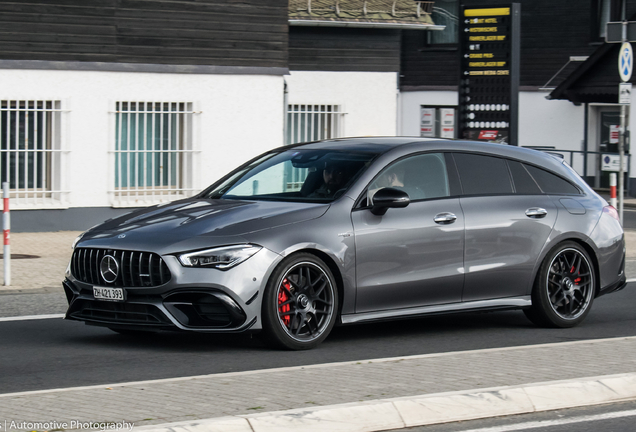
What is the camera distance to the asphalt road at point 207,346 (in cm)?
739

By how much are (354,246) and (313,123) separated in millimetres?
14338

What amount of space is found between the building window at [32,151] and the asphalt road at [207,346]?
27.3ft

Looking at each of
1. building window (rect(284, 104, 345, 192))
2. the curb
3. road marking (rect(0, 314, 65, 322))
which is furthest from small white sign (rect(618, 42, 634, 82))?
the curb

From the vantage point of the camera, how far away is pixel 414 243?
856 cm

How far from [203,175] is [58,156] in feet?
8.39

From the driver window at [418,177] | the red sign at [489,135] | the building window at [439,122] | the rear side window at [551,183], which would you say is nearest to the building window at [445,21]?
the building window at [439,122]

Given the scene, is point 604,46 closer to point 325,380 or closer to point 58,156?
point 58,156

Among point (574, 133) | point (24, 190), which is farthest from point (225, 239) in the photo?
point (574, 133)

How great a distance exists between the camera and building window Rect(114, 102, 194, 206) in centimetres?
1881

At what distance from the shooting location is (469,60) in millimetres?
19438

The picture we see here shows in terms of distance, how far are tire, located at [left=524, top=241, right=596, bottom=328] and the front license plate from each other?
350 centimetres

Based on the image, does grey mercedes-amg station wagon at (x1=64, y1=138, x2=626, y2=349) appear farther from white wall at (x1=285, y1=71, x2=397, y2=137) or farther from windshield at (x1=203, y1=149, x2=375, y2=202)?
white wall at (x1=285, y1=71, x2=397, y2=137)

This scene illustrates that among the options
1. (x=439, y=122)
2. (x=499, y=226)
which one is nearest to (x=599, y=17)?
(x=439, y=122)

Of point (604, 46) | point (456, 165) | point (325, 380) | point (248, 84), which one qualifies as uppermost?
point (604, 46)
